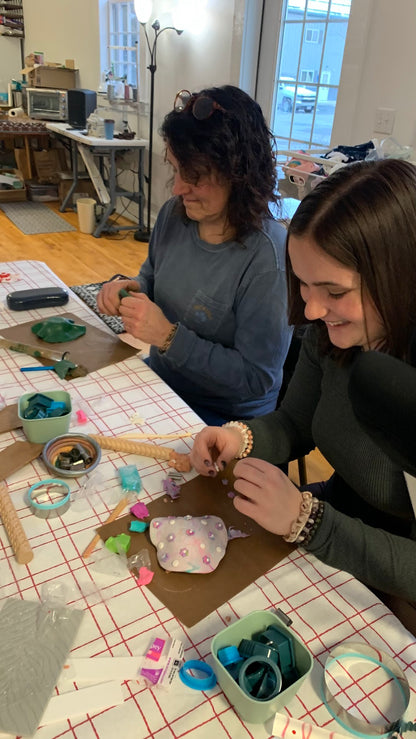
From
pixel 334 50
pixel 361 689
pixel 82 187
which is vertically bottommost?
pixel 82 187

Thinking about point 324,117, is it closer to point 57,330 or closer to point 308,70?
point 308,70

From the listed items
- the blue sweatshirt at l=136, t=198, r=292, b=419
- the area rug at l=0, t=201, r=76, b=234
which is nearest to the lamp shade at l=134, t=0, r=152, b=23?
the area rug at l=0, t=201, r=76, b=234

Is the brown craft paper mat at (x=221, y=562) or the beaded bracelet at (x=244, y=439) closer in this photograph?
the brown craft paper mat at (x=221, y=562)

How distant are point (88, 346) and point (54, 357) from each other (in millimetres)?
94

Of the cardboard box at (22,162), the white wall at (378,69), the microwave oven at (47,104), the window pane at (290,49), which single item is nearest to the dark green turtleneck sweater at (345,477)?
the white wall at (378,69)

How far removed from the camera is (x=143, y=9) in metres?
3.84

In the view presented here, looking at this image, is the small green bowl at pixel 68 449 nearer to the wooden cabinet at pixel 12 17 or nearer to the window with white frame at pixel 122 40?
the window with white frame at pixel 122 40

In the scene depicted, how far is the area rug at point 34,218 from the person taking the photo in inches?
184

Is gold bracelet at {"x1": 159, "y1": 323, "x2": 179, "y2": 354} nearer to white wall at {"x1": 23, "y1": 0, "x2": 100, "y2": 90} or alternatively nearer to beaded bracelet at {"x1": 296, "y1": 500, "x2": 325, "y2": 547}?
beaded bracelet at {"x1": 296, "y1": 500, "x2": 325, "y2": 547}

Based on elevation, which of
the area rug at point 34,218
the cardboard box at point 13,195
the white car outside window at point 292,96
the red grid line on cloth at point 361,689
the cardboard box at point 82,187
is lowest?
the area rug at point 34,218

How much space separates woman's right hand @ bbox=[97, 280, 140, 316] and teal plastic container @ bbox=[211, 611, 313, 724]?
0.86 meters

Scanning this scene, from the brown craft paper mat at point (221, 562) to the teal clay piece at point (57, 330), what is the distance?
586mm

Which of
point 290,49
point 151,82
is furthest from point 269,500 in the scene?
point 151,82

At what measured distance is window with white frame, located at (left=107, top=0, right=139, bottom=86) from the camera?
4.57m
